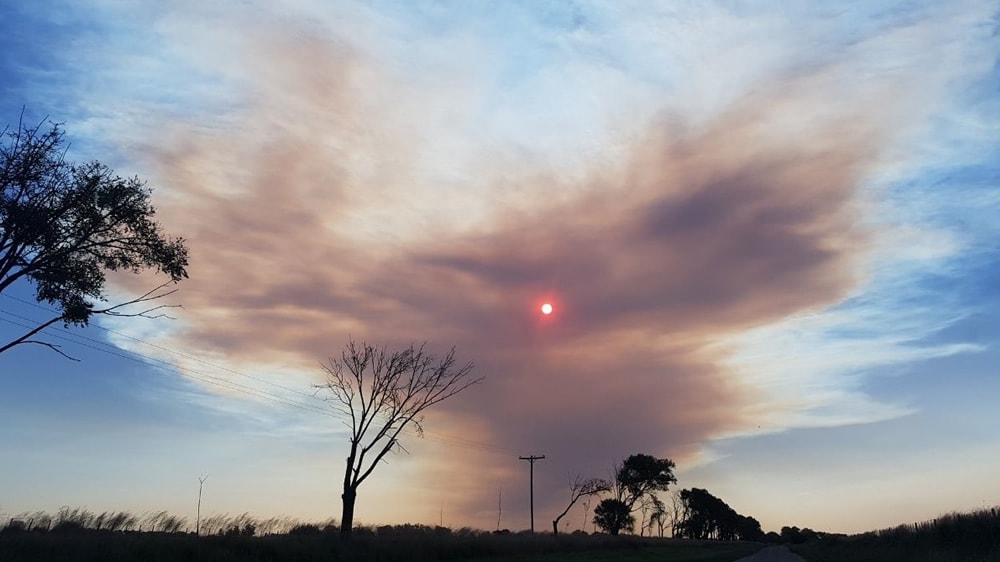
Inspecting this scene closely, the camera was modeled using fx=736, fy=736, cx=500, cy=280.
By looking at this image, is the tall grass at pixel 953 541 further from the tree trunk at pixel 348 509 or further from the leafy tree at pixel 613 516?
the leafy tree at pixel 613 516

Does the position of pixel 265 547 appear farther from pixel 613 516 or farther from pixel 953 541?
pixel 613 516

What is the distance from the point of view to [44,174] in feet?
69.0

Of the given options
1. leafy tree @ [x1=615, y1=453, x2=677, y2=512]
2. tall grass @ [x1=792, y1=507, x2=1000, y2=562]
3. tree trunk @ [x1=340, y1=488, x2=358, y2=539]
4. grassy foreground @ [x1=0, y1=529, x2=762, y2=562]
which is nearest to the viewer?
grassy foreground @ [x1=0, y1=529, x2=762, y2=562]

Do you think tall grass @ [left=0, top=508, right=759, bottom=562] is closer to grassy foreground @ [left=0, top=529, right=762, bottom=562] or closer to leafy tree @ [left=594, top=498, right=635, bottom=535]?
grassy foreground @ [left=0, top=529, right=762, bottom=562]

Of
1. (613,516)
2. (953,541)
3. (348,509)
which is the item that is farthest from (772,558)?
(613,516)

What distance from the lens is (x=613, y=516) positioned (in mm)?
143875

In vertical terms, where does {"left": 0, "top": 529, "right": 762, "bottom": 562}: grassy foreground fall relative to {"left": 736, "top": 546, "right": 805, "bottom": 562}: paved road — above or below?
above

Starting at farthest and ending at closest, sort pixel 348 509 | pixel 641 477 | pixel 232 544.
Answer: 1. pixel 641 477
2. pixel 348 509
3. pixel 232 544

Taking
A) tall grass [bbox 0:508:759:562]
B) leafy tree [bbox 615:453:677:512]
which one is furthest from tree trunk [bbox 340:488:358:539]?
leafy tree [bbox 615:453:677:512]

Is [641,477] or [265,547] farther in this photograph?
[641,477]

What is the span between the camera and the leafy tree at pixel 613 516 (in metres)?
143

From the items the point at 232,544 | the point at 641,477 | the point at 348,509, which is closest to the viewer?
the point at 232,544

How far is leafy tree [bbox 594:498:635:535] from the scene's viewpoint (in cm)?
14325

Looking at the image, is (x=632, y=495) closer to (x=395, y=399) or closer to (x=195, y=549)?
(x=395, y=399)
